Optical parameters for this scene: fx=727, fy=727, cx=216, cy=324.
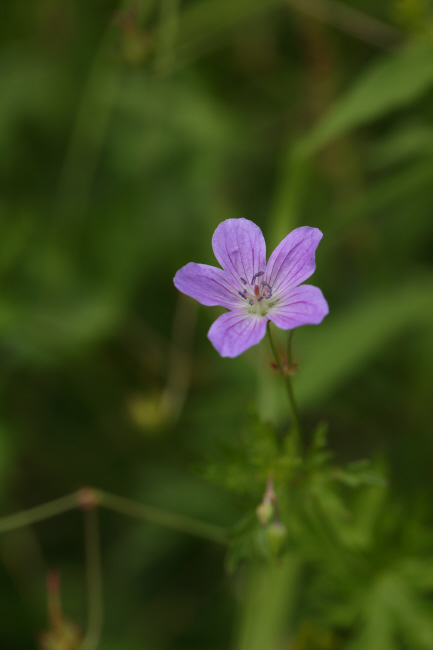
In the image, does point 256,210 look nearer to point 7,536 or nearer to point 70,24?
point 70,24

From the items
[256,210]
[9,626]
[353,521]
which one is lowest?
[9,626]

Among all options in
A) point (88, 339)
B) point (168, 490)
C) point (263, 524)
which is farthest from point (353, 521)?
point (88, 339)

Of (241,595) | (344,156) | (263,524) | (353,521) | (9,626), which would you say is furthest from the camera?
(344,156)

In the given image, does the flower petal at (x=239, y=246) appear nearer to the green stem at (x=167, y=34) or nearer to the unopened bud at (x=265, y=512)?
the unopened bud at (x=265, y=512)

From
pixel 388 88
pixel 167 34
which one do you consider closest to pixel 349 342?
pixel 388 88

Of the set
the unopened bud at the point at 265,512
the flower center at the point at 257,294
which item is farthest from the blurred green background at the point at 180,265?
the unopened bud at the point at 265,512

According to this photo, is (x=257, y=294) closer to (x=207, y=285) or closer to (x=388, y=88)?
(x=207, y=285)

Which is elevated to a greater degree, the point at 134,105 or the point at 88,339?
the point at 134,105
